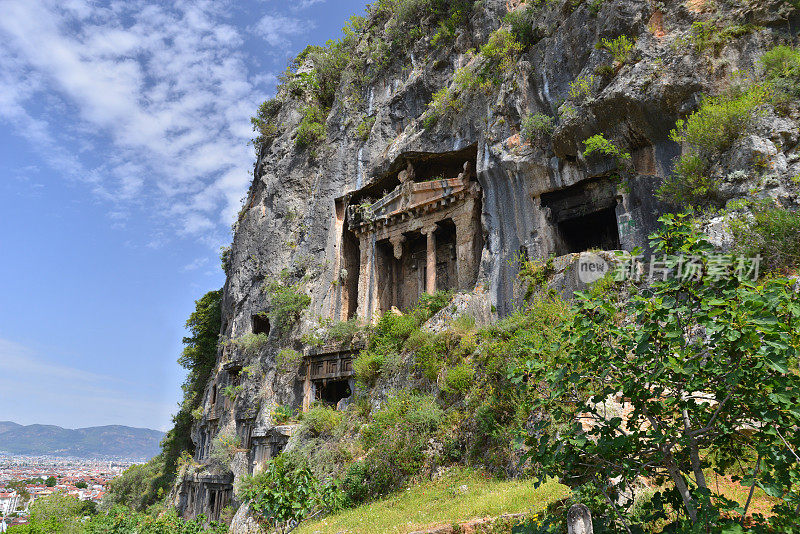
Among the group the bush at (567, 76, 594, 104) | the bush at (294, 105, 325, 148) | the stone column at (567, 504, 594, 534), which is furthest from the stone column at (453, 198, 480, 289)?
the stone column at (567, 504, 594, 534)

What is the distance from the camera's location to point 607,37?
45.8 ft

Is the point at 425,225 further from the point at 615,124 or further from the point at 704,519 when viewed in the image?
the point at 704,519

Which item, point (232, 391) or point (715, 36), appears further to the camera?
point (232, 391)

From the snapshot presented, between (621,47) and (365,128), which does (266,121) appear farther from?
(621,47)

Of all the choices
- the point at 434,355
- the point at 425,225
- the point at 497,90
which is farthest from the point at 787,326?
the point at 425,225

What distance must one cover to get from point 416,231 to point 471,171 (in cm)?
355

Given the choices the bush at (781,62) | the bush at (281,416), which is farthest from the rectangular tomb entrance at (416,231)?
the bush at (781,62)

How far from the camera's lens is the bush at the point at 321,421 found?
49.9 ft

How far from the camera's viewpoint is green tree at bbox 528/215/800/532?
132 inches

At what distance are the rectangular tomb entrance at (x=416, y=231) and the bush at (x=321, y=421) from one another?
5.69 meters

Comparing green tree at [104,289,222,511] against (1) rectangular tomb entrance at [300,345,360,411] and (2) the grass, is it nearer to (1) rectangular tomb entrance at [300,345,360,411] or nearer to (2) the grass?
(1) rectangular tomb entrance at [300,345,360,411]

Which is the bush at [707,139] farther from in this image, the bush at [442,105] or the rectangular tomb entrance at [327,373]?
the rectangular tomb entrance at [327,373]

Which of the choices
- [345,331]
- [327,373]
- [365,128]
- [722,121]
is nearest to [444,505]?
Answer: [722,121]

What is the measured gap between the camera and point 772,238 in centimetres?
905
